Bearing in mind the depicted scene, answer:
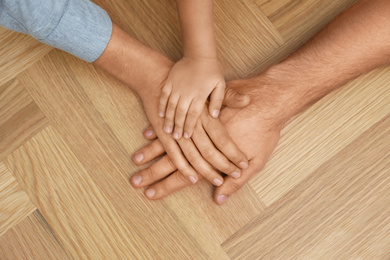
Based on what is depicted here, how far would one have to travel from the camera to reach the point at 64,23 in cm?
58

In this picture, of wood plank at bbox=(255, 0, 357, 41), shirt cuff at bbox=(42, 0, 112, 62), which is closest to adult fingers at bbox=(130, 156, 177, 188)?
shirt cuff at bbox=(42, 0, 112, 62)

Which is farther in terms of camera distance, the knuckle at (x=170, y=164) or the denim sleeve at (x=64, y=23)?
the knuckle at (x=170, y=164)

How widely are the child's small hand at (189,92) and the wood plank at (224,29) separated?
0.06m

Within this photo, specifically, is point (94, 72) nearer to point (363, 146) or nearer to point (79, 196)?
point (79, 196)

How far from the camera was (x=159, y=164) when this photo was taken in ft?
2.20

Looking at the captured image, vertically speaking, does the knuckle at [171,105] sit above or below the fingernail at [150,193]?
above

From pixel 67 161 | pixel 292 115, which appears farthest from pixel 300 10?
pixel 67 161

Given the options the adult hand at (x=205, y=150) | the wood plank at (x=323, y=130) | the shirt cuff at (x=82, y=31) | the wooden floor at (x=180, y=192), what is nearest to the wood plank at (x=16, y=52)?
the wooden floor at (x=180, y=192)

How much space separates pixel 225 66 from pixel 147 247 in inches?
14.2

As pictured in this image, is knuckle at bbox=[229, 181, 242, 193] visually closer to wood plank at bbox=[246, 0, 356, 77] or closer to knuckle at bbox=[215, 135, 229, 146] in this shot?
knuckle at bbox=[215, 135, 229, 146]

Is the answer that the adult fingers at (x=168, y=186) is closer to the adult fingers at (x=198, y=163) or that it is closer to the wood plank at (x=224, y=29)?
the adult fingers at (x=198, y=163)

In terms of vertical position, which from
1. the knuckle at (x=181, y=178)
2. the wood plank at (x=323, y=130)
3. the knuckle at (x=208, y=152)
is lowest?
the wood plank at (x=323, y=130)

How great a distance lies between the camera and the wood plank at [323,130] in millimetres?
681

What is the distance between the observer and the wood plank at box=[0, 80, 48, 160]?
2.23 ft
